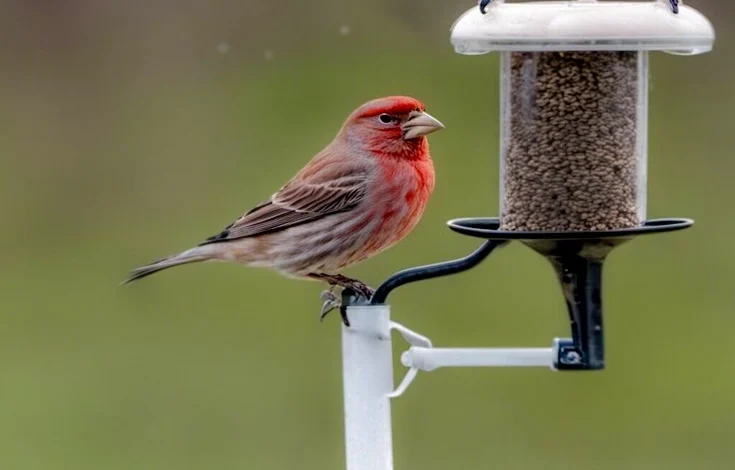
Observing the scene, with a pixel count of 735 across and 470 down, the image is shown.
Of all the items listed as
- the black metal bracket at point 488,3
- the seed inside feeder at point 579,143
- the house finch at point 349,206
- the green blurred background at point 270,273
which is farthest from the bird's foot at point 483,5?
the green blurred background at point 270,273

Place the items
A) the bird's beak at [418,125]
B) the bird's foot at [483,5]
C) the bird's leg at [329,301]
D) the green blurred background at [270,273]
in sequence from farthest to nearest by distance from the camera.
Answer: the green blurred background at [270,273]
the bird's beak at [418,125]
the bird's leg at [329,301]
the bird's foot at [483,5]

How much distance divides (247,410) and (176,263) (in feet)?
13.6

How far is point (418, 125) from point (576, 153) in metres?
1.09

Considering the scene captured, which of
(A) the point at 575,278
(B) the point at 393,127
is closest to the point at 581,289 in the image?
(A) the point at 575,278

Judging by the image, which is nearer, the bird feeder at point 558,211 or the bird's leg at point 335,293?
the bird feeder at point 558,211

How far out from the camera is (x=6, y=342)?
13.4m

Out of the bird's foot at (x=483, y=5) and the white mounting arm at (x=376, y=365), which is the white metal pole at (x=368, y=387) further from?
the bird's foot at (x=483, y=5)

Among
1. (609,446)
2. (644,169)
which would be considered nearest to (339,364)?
(609,446)

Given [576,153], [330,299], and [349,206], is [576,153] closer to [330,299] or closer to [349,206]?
[330,299]

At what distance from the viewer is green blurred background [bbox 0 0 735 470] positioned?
39.0 feet

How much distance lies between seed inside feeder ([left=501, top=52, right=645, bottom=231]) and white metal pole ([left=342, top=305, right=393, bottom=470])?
61 centimetres

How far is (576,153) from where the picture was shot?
657 cm

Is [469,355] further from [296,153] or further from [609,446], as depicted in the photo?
[296,153]

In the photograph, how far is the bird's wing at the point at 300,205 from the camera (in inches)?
304
